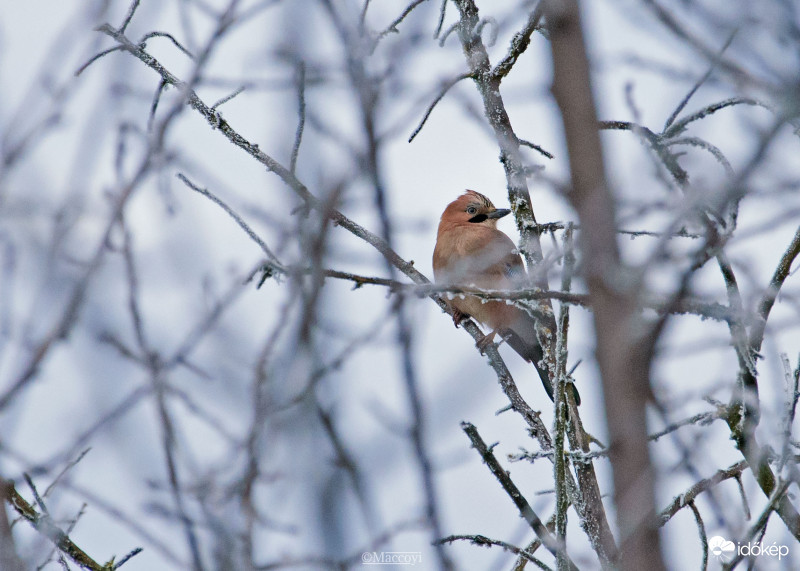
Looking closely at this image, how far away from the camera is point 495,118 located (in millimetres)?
3658

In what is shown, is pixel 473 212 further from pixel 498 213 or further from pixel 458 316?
pixel 458 316

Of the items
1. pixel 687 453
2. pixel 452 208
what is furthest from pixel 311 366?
pixel 452 208

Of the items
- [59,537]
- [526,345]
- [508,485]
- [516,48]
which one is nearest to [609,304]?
[508,485]

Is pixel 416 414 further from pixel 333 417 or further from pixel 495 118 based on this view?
pixel 495 118

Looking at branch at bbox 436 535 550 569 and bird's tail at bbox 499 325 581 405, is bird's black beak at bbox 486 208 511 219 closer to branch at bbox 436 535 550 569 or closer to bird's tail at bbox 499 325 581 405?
bird's tail at bbox 499 325 581 405

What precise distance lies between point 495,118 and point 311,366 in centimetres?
249

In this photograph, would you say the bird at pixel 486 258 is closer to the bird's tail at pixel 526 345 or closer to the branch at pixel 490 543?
the bird's tail at pixel 526 345

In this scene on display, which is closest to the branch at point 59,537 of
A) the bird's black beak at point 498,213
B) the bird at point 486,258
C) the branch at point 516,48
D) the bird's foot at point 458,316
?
the branch at point 516,48

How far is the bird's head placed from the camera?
253 inches

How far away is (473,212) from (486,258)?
1.28 metres

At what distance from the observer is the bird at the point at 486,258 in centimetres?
548

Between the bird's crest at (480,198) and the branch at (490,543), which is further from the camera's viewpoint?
the bird's crest at (480,198)

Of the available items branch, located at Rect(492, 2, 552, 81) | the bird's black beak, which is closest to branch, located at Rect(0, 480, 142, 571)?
branch, located at Rect(492, 2, 552, 81)

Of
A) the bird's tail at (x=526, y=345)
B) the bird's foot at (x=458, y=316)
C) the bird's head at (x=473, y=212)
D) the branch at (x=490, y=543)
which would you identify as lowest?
the branch at (x=490, y=543)
